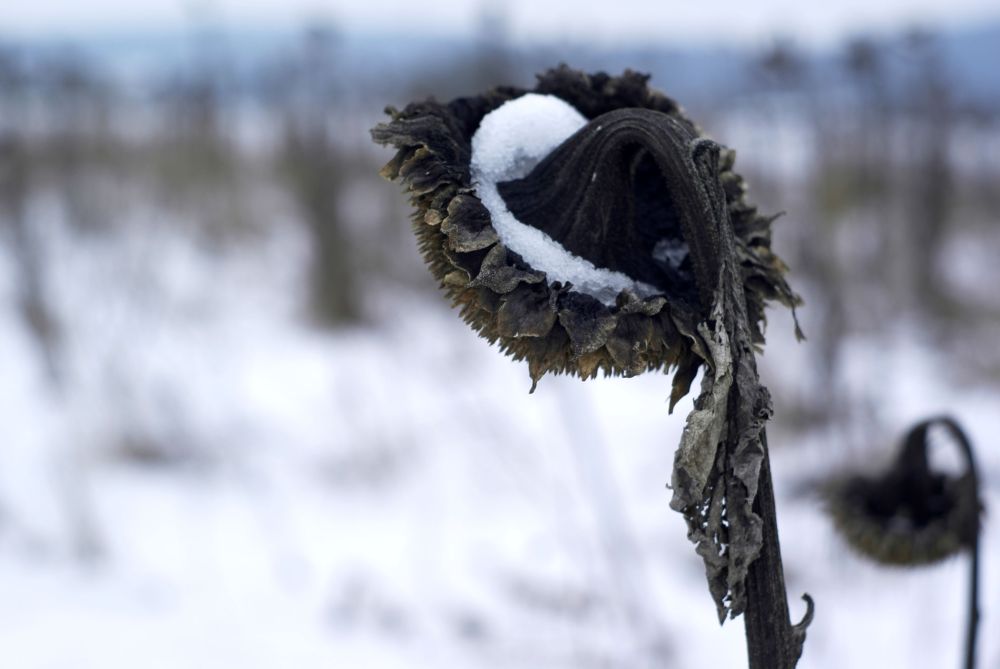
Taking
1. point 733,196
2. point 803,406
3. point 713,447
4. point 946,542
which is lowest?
point 803,406

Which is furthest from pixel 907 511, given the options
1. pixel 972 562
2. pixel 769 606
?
pixel 769 606

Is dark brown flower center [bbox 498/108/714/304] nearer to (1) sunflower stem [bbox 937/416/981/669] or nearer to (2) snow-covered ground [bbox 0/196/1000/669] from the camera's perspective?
(1) sunflower stem [bbox 937/416/981/669]

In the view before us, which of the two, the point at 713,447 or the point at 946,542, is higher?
the point at 713,447

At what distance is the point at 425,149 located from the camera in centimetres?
48

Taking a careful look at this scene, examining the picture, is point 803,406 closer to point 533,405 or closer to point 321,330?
point 533,405

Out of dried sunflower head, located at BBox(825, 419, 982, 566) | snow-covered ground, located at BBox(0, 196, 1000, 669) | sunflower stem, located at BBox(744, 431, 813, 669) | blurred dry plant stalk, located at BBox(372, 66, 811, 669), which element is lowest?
snow-covered ground, located at BBox(0, 196, 1000, 669)

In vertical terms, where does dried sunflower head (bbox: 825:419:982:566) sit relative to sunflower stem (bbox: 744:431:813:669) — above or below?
below

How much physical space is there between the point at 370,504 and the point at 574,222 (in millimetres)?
2398

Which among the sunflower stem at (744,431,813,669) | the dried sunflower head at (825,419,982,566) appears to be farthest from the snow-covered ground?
the sunflower stem at (744,431,813,669)

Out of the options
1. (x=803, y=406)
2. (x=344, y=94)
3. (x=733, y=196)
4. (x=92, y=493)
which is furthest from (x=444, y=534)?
(x=344, y=94)

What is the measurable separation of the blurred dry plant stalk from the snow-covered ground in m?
0.59

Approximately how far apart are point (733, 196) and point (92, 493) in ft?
8.32

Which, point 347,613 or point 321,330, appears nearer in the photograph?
point 347,613

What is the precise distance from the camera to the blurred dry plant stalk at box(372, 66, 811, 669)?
457 mm
